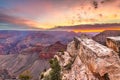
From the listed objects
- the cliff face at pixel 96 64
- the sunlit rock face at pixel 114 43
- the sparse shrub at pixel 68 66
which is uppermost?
the sunlit rock face at pixel 114 43

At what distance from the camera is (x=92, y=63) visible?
114 ft

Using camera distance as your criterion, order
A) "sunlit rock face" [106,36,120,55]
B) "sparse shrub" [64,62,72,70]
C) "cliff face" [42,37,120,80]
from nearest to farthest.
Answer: "cliff face" [42,37,120,80], "sunlit rock face" [106,36,120,55], "sparse shrub" [64,62,72,70]

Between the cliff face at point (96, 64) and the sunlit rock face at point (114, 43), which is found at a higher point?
the sunlit rock face at point (114, 43)

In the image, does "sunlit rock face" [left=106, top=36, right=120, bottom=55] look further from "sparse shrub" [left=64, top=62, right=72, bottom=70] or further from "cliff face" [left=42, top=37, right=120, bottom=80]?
"sparse shrub" [left=64, top=62, right=72, bottom=70]

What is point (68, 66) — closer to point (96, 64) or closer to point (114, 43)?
point (114, 43)

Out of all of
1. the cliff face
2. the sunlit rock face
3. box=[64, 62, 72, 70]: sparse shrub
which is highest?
the sunlit rock face

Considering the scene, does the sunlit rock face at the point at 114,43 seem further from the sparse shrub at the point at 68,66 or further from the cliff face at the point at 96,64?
the sparse shrub at the point at 68,66

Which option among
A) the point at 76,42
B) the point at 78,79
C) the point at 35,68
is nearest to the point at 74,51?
the point at 76,42

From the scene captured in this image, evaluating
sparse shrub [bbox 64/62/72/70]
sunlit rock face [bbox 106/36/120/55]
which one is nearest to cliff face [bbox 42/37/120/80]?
sunlit rock face [bbox 106/36/120/55]

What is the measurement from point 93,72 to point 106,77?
2.41 m

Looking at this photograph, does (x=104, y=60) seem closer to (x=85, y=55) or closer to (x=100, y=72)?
(x=100, y=72)

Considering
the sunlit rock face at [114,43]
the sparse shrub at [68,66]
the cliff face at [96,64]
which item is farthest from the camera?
the sparse shrub at [68,66]

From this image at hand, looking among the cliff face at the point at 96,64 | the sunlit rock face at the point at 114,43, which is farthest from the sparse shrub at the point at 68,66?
the sunlit rock face at the point at 114,43

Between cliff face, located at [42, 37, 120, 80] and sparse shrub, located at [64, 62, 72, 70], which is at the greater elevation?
cliff face, located at [42, 37, 120, 80]
